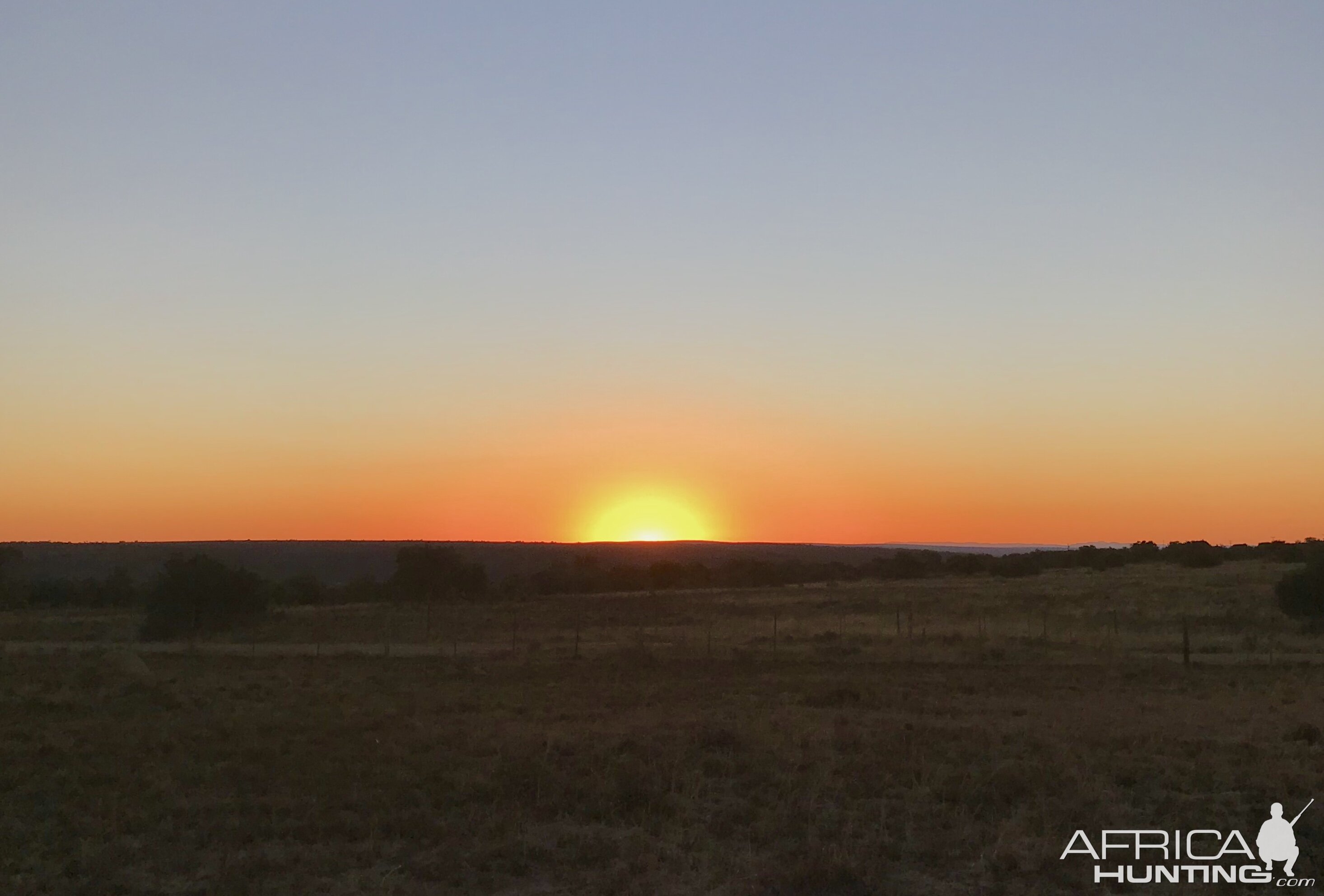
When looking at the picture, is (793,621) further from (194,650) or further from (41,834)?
(41,834)

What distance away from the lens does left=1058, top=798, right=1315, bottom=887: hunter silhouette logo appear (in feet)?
30.5

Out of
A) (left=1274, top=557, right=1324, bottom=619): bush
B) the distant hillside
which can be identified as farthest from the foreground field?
the distant hillside

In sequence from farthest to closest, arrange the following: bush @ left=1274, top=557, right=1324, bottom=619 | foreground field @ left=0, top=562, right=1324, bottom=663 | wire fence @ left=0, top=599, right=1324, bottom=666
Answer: bush @ left=1274, top=557, right=1324, bottom=619, foreground field @ left=0, top=562, right=1324, bottom=663, wire fence @ left=0, top=599, right=1324, bottom=666

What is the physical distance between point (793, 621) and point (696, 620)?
492cm

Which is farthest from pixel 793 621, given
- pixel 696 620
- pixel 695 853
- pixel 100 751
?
pixel 695 853

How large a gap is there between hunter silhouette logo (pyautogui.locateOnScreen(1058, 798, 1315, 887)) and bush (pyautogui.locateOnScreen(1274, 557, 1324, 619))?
3378 centimetres

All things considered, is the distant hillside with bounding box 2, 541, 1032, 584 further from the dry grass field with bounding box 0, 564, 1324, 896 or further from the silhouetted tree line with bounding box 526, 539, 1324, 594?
the dry grass field with bounding box 0, 564, 1324, 896

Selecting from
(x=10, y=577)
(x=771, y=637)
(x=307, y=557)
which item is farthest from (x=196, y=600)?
(x=307, y=557)

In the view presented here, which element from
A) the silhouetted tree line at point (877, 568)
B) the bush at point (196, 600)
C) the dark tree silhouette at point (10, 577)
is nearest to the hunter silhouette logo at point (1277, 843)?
the bush at point (196, 600)

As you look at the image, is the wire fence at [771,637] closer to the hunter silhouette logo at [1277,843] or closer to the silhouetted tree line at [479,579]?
the silhouetted tree line at [479,579]

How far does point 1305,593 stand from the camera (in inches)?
1580

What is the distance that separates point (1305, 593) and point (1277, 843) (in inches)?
1396

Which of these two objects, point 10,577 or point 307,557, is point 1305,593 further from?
point 307,557

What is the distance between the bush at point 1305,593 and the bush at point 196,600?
44669 millimetres
